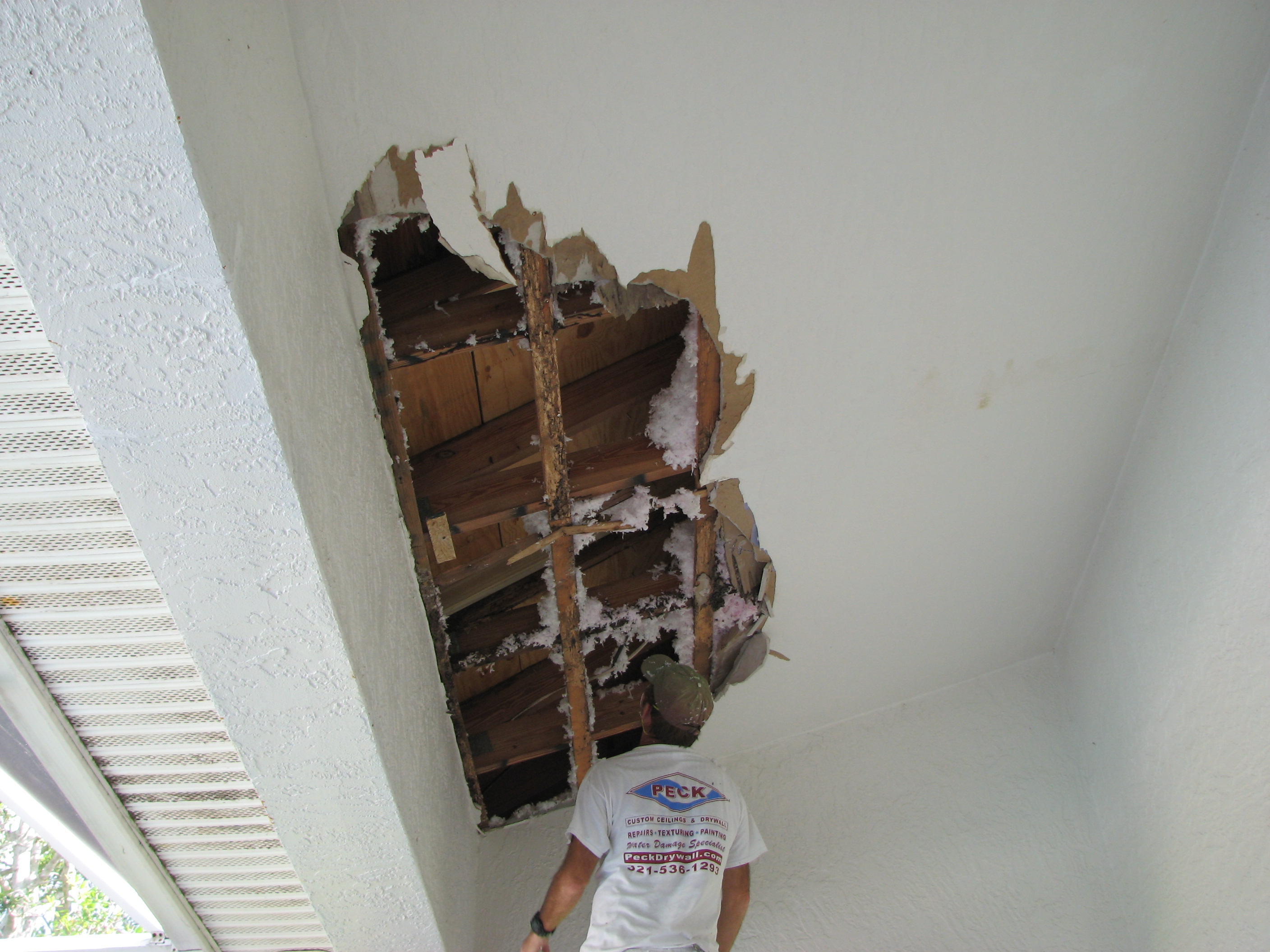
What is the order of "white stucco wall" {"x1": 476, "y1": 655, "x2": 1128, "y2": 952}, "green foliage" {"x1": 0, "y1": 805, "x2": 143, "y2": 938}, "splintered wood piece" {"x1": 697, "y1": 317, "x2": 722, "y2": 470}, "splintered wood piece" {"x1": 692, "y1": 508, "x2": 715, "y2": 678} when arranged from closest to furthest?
1. "splintered wood piece" {"x1": 697, "y1": 317, "x2": 722, "y2": 470}
2. "splintered wood piece" {"x1": 692, "y1": 508, "x2": 715, "y2": 678}
3. "white stucco wall" {"x1": 476, "y1": 655, "x2": 1128, "y2": 952}
4. "green foliage" {"x1": 0, "y1": 805, "x2": 143, "y2": 938}

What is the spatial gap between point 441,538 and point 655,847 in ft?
2.40

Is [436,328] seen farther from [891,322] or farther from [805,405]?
[891,322]

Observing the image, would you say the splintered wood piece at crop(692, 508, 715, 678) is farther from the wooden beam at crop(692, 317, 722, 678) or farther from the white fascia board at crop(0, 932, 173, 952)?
the white fascia board at crop(0, 932, 173, 952)

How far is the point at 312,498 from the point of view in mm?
1002

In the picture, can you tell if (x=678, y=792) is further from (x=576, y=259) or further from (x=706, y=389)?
(x=576, y=259)

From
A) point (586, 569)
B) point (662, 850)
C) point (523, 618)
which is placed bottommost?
point (662, 850)

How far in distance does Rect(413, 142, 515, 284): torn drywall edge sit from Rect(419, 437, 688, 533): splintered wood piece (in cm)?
41

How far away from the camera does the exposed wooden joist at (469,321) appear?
1.27 meters

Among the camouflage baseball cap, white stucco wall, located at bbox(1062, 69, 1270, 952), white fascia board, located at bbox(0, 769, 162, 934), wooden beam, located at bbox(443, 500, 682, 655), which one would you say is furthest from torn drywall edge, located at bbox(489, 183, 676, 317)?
white fascia board, located at bbox(0, 769, 162, 934)

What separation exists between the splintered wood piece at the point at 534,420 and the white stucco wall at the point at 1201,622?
1130 millimetres

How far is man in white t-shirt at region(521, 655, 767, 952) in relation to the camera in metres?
1.58

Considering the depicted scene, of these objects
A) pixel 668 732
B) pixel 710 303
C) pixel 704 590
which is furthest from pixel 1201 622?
pixel 710 303

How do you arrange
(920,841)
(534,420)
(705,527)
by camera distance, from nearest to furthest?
(534,420)
(705,527)
(920,841)

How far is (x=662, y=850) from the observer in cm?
159
